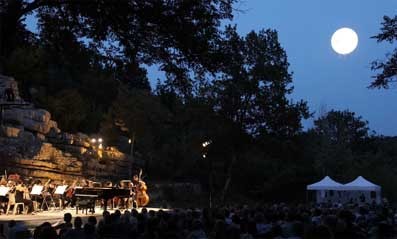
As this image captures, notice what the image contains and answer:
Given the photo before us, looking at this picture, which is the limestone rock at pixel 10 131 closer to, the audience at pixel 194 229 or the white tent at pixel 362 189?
the white tent at pixel 362 189

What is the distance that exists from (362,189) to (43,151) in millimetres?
19120

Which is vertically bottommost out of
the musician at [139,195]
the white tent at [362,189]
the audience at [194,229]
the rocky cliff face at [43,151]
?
the audience at [194,229]

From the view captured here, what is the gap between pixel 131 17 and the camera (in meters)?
8.23

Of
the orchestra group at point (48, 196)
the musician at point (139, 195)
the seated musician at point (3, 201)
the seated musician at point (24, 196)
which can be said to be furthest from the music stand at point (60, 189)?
the musician at point (139, 195)

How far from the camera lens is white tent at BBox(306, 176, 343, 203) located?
1377 inches

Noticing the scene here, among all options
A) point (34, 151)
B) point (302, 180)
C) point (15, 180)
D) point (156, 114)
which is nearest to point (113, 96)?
point (156, 114)

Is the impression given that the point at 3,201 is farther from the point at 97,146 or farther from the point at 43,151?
the point at 97,146

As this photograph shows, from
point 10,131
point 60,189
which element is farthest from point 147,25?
point 10,131

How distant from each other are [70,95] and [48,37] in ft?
126

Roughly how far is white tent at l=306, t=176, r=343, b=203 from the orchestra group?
1244 cm

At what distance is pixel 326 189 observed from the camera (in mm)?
35406

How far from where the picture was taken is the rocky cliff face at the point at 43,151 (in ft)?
101

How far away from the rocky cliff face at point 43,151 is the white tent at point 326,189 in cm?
1540

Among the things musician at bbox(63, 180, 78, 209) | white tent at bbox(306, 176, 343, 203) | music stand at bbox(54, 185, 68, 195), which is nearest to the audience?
music stand at bbox(54, 185, 68, 195)
